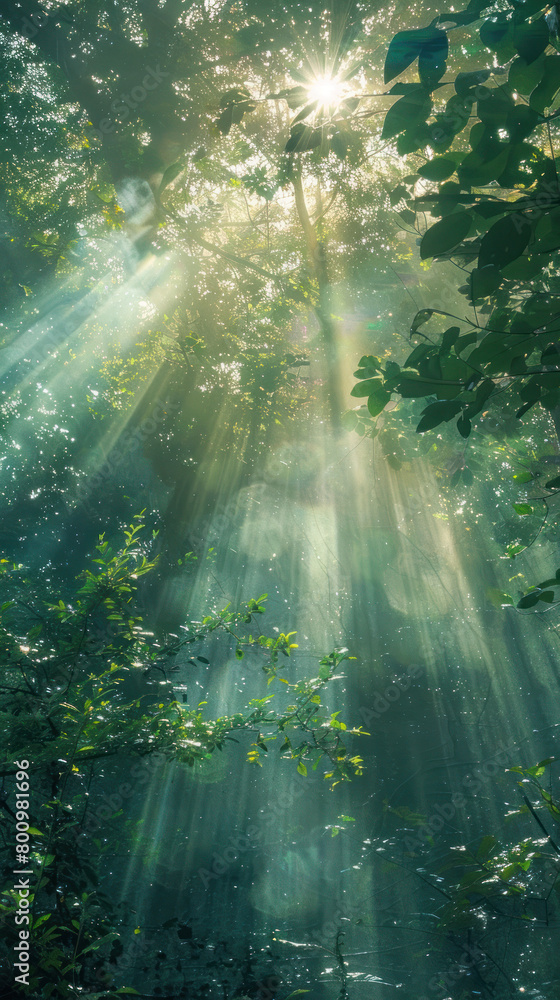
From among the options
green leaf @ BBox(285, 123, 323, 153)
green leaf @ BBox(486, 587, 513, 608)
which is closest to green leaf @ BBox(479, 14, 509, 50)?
green leaf @ BBox(285, 123, 323, 153)

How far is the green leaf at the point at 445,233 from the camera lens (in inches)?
25.9

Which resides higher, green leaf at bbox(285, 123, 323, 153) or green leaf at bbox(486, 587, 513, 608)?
green leaf at bbox(285, 123, 323, 153)

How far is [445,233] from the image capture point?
2.19 ft

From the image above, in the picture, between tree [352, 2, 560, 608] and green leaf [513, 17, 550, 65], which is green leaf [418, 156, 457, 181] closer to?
tree [352, 2, 560, 608]

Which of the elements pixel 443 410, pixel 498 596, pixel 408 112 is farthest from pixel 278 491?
pixel 408 112

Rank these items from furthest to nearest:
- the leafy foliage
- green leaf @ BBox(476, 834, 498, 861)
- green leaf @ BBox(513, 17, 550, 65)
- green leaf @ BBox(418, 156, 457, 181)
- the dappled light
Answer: green leaf @ BBox(476, 834, 498, 861), the leafy foliage, the dappled light, green leaf @ BBox(418, 156, 457, 181), green leaf @ BBox(513, 17, 550, 65)

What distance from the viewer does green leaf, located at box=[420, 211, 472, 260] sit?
657 millimetres

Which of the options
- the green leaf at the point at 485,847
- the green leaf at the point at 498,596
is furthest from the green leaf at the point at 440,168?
the green leaf at the point at 485,847

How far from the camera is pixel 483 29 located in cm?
65

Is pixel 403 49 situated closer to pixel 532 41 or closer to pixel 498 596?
pixel 532 41

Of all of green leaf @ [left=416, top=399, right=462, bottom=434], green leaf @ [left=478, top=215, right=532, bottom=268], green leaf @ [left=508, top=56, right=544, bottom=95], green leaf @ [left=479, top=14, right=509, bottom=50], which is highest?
green leaf @ [left=479, top=14, right=509, bottom=50]

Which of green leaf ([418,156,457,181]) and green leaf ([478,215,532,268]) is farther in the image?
green leaf ([418,156,457,181])

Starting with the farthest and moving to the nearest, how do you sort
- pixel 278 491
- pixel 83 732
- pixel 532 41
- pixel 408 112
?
pixel 278 491 < pixel 83 732 < pixel 408 112 < pixel 532 41

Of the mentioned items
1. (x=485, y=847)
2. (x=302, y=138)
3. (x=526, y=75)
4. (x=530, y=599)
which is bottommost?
(x=485, y=847)
